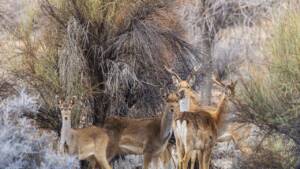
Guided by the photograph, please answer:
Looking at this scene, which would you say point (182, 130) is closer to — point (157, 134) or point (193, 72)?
point (157, 134)

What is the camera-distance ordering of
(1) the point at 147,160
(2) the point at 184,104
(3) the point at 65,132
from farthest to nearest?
(2) the point at 184,104
(1) the point at 147,160
(3) the point at 65,132

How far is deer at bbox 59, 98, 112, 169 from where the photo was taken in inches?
514

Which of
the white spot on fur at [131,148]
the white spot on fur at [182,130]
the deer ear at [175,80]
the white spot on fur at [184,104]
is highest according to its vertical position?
the deer ear at [175,80]

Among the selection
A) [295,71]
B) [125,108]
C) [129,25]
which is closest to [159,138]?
[125,108]

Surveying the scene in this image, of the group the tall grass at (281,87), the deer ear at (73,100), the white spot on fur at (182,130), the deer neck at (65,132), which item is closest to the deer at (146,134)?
the white spot on fur at (182,130)

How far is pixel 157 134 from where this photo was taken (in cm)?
1406

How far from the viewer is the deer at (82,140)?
13.0m

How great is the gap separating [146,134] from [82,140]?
1.27m

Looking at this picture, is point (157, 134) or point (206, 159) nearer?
point (157, 134)

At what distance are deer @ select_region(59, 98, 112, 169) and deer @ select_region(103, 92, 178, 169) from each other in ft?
1.04

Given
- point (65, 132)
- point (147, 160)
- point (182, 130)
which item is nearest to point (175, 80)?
point (182, 130)

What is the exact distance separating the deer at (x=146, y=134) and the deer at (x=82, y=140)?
317mm

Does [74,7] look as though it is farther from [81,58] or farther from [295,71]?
[295,71]

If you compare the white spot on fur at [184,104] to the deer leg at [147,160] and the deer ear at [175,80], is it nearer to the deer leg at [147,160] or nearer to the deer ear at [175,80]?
the deer ear at [175,80]
